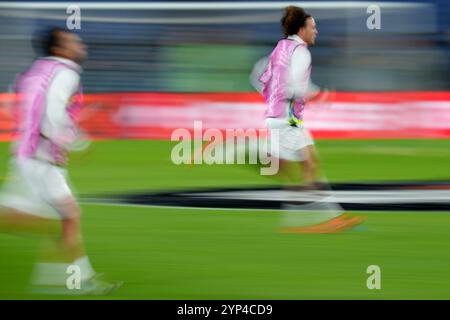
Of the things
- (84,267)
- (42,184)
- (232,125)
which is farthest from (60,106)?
(232,125)

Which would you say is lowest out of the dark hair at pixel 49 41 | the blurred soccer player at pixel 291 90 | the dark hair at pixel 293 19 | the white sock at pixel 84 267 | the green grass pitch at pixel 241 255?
the white sock at pixel 84 267

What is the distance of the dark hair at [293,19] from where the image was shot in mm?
8727

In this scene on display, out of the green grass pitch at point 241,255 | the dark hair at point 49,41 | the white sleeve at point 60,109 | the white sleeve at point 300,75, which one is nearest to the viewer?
the white sleeve at point 60,109

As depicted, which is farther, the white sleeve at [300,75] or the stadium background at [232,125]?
the white sleeve at [300,75]

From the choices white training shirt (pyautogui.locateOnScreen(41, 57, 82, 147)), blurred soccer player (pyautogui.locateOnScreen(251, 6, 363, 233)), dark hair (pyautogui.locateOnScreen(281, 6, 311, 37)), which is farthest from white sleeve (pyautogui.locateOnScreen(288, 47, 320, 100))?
white training shirt (pyautogui.locateOnScreen(41, 57, 82, 147))

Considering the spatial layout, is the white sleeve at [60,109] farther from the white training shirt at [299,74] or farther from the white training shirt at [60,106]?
the white training shirt at [299,74]

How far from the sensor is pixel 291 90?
8734mm

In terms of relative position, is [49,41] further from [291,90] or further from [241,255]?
[241,255]

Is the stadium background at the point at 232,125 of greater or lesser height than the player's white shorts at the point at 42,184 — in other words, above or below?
above

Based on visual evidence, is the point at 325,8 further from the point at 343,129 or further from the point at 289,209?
the point at 289,209

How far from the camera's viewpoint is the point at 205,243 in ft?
30.3

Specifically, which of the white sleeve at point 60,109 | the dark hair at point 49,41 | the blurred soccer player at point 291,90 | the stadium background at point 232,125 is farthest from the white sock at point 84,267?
the blurred soccer player at point 291,90

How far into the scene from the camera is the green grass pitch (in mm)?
7316

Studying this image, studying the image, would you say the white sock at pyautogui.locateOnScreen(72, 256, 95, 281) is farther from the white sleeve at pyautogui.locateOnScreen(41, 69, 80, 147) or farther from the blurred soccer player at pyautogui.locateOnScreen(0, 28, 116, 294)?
the white sleeve at pyautogui.locateOnScreen(41, 69, 80, 147)
